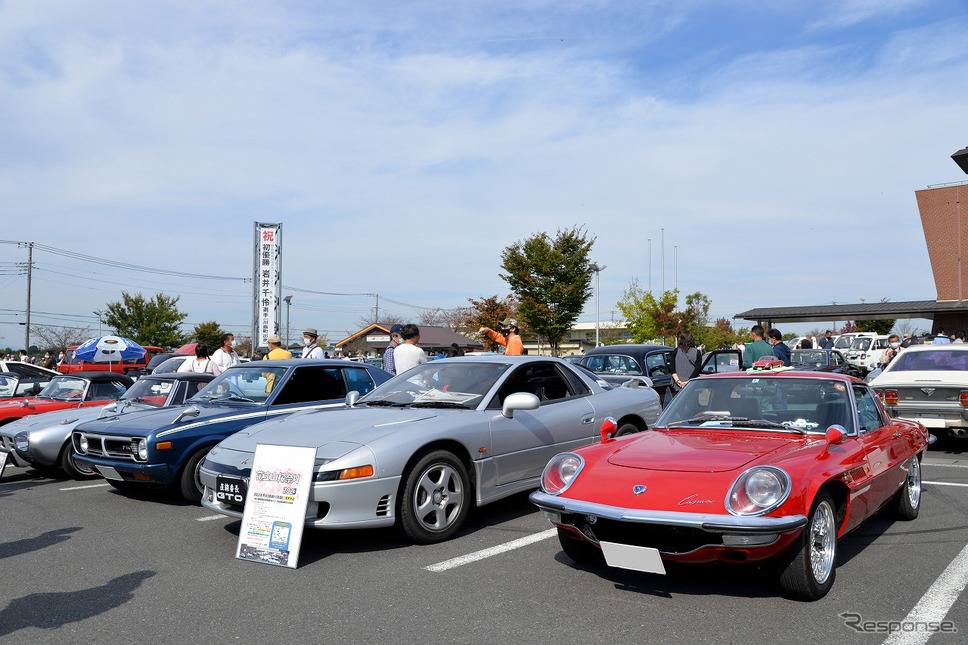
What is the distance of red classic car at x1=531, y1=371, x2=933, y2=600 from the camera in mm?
4008

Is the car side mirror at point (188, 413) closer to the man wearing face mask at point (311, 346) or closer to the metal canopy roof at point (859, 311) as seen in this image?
the man wearing face mask at point (311, 346)

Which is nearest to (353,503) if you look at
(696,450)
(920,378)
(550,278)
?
(696,450)

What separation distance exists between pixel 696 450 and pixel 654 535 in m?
0.80

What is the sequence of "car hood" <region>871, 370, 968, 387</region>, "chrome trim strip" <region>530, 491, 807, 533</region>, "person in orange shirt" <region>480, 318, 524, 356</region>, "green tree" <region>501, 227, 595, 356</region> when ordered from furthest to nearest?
"green tree" <region>501, 227, 595, 356</region> < "person in orange shirt" <region>480, 318, 524, 356</region> < "car hood" <region>871, 370, 968, 387</region> < "chrome trim strip" <region>530, 491, 807, 533</region>

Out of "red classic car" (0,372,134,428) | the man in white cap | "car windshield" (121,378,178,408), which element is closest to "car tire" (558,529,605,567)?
"car windshield" (121,378,178,408)

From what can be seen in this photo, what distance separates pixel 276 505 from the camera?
16.9ft

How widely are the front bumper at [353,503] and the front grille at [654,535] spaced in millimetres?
1558

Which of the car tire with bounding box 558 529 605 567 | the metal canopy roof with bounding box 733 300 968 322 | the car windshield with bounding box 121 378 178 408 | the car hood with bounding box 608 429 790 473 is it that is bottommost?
the car tire with bounding box 558 529 605 567

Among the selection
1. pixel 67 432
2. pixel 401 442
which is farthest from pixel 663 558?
pixel 67 432

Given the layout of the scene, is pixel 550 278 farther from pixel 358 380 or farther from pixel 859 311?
pixel 358 380

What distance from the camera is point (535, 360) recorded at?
7.12 m

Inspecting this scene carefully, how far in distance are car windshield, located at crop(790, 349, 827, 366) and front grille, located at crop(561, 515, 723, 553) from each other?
54.2 feet

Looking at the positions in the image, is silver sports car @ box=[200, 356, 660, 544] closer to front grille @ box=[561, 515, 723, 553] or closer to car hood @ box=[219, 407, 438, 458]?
car hood @ box=[219, 407, 438, 458]

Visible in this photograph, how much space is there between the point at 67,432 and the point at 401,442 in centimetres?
563
